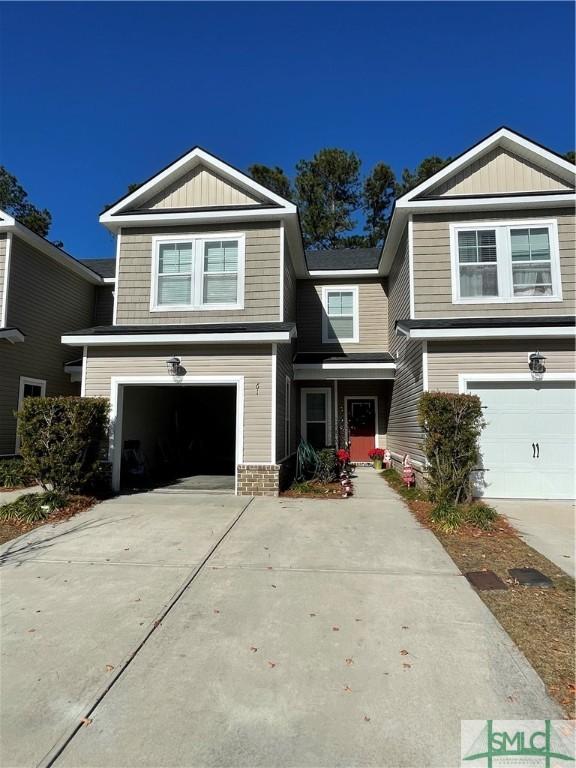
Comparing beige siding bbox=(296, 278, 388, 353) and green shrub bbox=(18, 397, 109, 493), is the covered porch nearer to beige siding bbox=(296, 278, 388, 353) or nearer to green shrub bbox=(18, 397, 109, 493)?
beige siding bbox=(296, 278, 388, 353)

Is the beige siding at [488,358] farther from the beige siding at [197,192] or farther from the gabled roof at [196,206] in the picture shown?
the beige siding at [197,192]

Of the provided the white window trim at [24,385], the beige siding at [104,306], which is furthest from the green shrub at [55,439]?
the beige siding at [104,306]

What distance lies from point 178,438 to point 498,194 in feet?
37.3

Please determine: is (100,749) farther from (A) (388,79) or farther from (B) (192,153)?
(A) (388,79)

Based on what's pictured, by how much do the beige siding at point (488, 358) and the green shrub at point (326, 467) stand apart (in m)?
3.02

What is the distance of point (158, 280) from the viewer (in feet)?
32.9

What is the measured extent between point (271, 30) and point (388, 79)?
3.11 metres

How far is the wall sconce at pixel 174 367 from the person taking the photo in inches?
350

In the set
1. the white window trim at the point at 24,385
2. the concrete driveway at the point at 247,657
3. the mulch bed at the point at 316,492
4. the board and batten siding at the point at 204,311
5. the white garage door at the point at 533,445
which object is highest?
the board and batten siding at the point at 204,311

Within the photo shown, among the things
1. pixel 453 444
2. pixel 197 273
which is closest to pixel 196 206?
pixel 197 273

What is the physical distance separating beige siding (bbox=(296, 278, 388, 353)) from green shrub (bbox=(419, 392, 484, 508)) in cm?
651

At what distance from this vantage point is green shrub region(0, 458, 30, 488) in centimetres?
956

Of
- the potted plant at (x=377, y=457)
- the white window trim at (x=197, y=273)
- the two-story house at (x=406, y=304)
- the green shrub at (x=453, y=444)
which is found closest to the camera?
the green shrub at (x=453, y=444)

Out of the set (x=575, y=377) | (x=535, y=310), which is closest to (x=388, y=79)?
(x=535, y=310)
